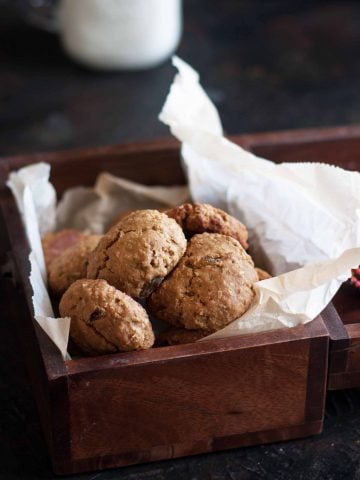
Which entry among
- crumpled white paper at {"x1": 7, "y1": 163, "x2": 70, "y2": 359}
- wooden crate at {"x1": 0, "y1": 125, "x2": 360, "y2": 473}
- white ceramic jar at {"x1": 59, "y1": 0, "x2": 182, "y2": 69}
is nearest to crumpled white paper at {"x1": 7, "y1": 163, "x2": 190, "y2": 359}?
crumpled white paper at {"x1": 7, "y1": 163, "x2": 70, "y2": 359}

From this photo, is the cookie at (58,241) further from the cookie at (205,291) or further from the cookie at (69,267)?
the cookie at (205,291)

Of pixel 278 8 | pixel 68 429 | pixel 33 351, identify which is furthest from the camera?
pixel 278 8

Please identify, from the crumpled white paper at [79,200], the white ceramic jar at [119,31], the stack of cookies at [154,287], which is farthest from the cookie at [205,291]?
the white ceramic jar at [119,31]

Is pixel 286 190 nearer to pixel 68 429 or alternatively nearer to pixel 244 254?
pixel 244 254

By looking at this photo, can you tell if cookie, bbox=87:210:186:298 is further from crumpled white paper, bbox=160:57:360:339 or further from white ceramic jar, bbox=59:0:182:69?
white ceramic jar, bbox=59:0:182:69

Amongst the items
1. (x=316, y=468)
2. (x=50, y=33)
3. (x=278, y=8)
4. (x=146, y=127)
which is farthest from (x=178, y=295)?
(x=278, y=8)

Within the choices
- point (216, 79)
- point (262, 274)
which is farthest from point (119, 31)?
point (262, 274)
